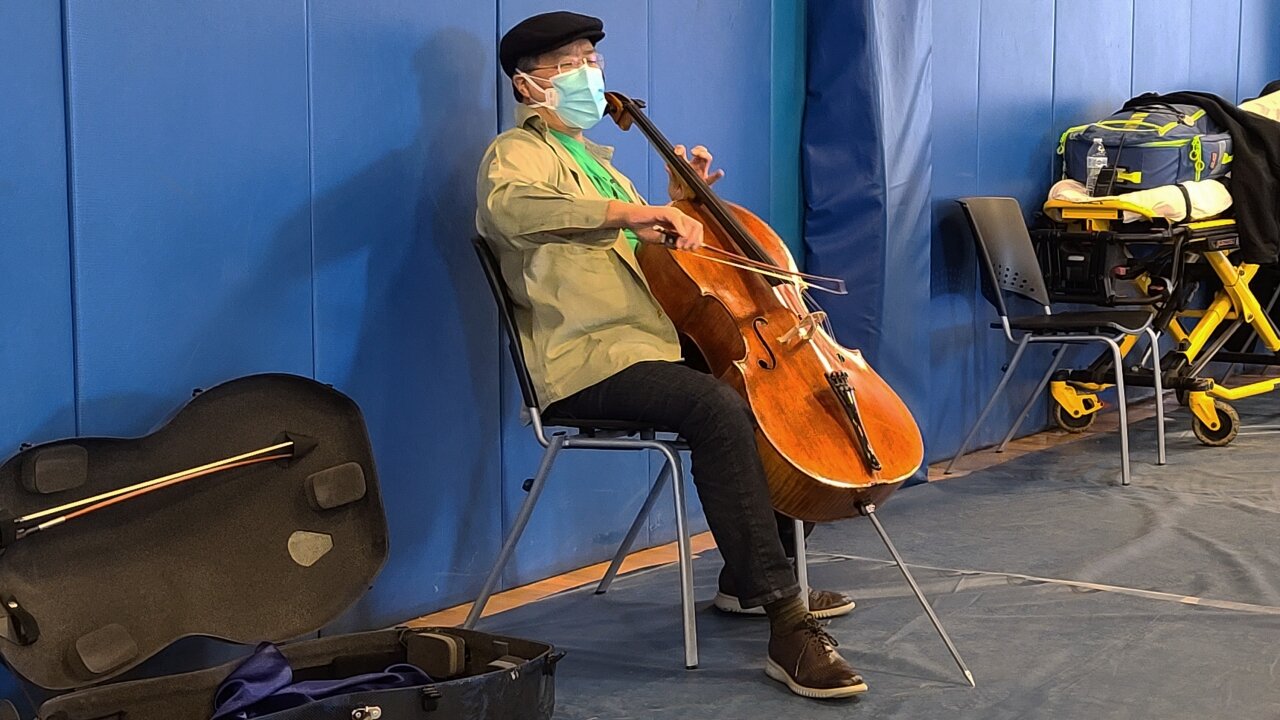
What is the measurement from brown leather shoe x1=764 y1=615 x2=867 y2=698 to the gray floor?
A: 25 mm

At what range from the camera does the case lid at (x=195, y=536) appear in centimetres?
199

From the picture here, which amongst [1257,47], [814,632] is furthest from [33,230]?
[1257,47]

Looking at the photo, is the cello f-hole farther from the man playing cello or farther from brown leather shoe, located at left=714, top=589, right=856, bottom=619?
brown leather shoe, located at left=714, top=589, right=856, bottom=619

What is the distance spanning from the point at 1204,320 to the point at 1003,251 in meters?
0.95

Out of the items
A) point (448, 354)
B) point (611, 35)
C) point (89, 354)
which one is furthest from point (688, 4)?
point (89, 354)

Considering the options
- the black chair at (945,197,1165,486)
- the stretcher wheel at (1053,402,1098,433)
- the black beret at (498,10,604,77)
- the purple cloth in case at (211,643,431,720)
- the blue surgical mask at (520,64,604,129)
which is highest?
the black beret at (498,10,604,77)

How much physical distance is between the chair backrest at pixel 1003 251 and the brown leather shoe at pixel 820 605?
178cm

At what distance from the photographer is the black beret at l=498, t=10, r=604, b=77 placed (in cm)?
258

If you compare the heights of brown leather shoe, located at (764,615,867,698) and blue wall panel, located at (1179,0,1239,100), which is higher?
blue wall panel, located at (1179,0,1239,100)

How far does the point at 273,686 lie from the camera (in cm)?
191

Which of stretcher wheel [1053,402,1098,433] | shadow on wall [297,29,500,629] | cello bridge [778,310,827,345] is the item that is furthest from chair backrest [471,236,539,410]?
stretcher wheel [1053,402,1098,433]

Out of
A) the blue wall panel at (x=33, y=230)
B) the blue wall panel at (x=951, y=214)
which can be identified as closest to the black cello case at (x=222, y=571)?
the blue wall panel at (x=33, y=230)

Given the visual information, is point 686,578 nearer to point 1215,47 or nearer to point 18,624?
point 18,624

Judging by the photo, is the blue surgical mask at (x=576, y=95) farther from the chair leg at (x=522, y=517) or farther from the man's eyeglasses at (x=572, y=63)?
the chair leg at (x=522, y=517)
